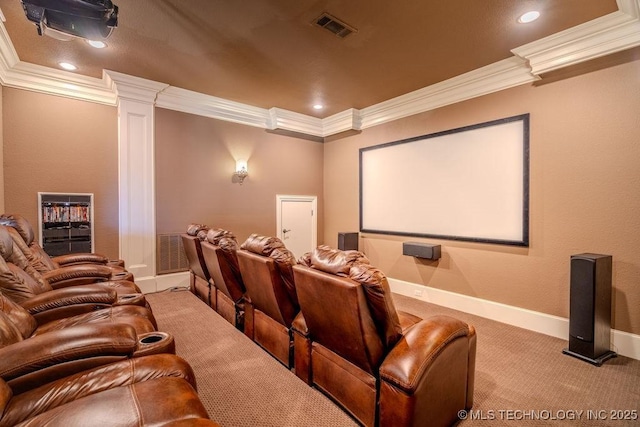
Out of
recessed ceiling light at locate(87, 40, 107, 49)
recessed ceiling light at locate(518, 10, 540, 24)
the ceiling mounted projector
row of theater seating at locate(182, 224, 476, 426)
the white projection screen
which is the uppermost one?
recessed ceiling light at locate(87, 40, 107, 49)

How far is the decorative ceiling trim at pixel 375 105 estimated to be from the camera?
111 inches

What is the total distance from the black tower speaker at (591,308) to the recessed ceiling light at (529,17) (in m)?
2.18

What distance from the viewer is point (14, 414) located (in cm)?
107

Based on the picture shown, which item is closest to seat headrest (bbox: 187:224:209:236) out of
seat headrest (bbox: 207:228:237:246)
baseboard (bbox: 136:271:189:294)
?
seat headrest (bbox: 207:228:237:246)

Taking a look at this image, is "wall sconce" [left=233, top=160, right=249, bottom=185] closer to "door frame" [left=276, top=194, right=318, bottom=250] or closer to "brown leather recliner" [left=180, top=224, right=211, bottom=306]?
"door frame" [left=276, top=194, right=318, bottom=250]

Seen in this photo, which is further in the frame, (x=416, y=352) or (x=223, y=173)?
(x=223, y=173)

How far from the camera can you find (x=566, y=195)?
3.15m

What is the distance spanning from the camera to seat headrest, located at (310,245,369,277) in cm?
171

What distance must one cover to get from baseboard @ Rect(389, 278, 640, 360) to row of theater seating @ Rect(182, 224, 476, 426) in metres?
1.93

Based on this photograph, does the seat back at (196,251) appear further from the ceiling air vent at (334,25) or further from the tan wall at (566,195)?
the tan wall at (566,195)

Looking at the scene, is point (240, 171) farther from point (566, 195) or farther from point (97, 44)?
point (566, 195)

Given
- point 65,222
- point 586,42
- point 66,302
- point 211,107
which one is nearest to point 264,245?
point 66,302

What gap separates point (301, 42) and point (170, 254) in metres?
3.47

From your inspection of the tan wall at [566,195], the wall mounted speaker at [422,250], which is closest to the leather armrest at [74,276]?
the wall mounted speaker at [422,250]
